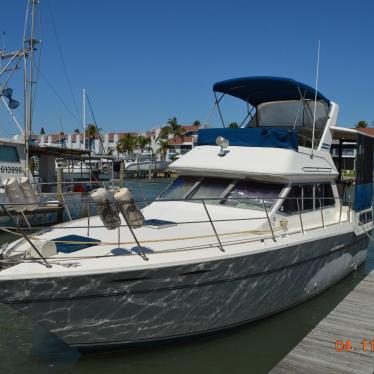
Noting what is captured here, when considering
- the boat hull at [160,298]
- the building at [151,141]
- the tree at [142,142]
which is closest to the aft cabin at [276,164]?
the boat hull at [160,298]

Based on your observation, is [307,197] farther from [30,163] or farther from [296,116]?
[30,163]

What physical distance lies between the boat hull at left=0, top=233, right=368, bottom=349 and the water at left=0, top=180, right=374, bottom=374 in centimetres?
28

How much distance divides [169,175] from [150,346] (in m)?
62.1

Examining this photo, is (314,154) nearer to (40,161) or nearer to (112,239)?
(112,239)

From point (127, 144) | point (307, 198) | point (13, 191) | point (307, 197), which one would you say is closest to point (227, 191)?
point (307, 198)

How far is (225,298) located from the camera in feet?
19.8

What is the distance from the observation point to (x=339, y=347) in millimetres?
5848

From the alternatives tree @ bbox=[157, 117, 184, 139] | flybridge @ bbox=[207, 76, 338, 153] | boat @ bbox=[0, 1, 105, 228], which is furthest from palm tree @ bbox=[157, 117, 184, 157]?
flybridge @ bbox=[207, 76, 338, 153]

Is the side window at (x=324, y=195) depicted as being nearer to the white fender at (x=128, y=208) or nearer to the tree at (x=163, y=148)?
the white fender at (x=128, y=208)

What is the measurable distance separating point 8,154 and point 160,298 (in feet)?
41.7

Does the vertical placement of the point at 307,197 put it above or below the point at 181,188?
below

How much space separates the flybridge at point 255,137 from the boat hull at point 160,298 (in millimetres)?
1933

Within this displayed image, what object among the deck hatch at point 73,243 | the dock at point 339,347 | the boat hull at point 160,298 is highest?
the deck hatch at point 73,243

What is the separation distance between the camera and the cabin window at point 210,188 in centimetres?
784
